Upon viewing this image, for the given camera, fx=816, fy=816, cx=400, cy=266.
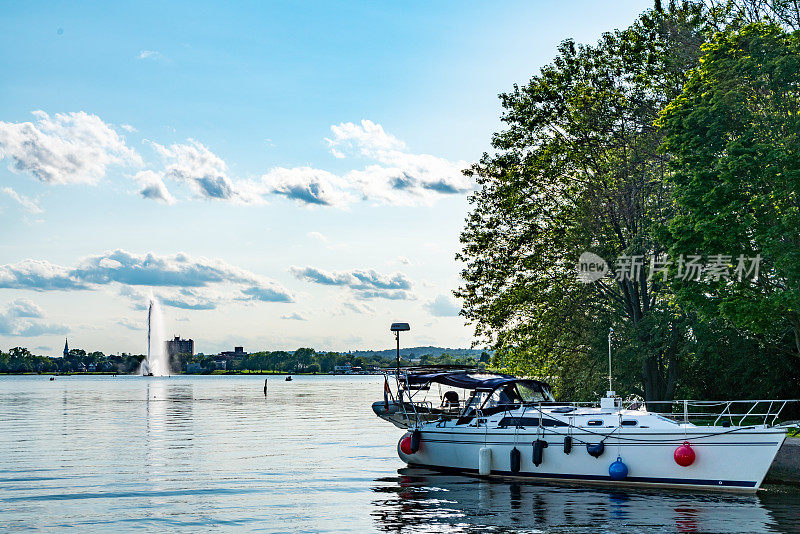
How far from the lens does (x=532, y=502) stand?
22953mm

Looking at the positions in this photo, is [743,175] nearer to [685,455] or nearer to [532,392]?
[532,392]

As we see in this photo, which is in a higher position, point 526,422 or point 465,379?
point 465,379

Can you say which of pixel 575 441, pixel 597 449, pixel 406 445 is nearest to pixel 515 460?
pixel 575 441

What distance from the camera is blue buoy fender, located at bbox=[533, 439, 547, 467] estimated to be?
2584 centimetres

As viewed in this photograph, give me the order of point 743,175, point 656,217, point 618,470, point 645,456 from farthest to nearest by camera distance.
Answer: point 656,217, point 743,175, point 618,470, point 645,456

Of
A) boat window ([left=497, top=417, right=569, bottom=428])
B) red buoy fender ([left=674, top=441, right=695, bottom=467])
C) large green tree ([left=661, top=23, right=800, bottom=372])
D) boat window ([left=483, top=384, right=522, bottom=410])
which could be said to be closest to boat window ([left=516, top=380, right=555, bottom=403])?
boat window ([left=483, top=384, right=522, bottom=410])

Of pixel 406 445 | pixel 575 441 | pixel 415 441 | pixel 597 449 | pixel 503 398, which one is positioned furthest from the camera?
pixel 406 445

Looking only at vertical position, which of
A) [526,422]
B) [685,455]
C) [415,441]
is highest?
[526,422]

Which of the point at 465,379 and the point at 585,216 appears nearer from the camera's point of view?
the point at 465,379

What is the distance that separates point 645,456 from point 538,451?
3.42 meters

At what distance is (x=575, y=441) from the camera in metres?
25.4

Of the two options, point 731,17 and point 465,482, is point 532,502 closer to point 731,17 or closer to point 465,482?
point 465,482

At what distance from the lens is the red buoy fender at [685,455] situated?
23125 millimetres

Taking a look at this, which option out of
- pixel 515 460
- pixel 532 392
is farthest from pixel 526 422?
pixel 532 392
